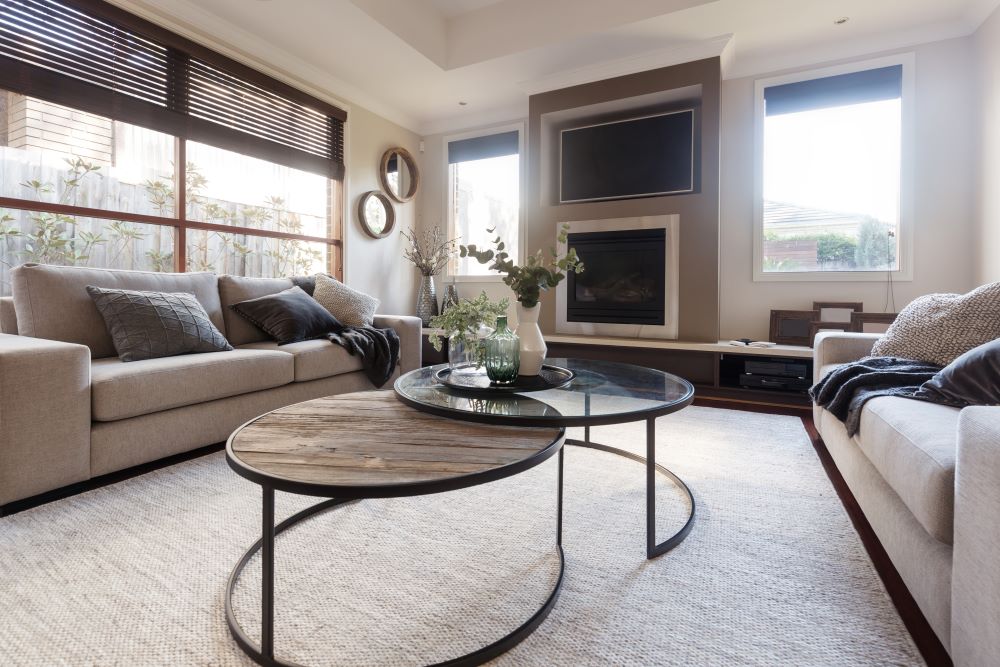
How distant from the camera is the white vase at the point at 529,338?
1846 mm

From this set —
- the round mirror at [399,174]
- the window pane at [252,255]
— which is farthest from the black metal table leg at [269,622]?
the round mirror at [399,174]

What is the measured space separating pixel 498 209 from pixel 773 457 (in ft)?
11.6

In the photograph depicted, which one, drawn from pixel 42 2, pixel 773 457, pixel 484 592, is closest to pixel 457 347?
pixel 484 592

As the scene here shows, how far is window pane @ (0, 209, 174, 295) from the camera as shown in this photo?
102 inches

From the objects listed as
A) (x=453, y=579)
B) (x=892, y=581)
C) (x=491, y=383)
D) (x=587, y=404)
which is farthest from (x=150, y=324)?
(x=892, y=581)

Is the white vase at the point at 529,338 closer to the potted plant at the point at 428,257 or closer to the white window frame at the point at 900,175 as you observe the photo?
the white window frame at the point at 900,175

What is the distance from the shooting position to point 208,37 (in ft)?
11.0

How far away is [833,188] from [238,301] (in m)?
4.21

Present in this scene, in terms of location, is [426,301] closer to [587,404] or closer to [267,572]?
[587,404]

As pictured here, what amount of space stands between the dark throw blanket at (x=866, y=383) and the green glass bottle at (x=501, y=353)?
1145 millimetres

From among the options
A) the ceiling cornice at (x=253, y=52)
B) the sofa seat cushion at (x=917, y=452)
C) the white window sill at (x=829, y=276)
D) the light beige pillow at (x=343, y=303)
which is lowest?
the sofa seat cushion at (x=917, y=452)

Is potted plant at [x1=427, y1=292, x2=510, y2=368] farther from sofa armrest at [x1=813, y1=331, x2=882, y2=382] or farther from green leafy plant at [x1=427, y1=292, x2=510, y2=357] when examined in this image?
sofa armrest at [x1=813, y1=331, x2=882, y2=382]

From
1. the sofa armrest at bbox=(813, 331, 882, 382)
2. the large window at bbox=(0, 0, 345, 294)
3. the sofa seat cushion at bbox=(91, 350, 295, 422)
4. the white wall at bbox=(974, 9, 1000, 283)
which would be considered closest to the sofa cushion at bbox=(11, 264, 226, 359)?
the sofa seat cushion at bbox=(91, 350, 295, 422)

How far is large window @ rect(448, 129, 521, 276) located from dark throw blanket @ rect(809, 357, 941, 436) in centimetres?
334
